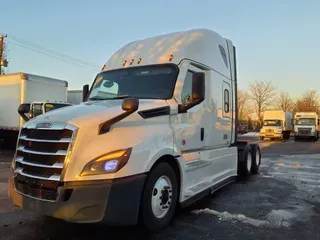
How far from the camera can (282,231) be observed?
4.75m

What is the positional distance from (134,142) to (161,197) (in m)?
1.05

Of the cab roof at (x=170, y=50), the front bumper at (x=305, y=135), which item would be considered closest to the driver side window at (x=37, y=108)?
the cab roof at (x=170, y=50)

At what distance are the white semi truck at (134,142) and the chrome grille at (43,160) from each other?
12 mm

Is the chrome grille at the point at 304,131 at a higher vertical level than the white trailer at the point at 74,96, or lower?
lower

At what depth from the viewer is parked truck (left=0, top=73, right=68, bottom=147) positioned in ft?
50.0

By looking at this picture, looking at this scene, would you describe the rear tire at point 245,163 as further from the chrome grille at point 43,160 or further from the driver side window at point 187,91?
the chrome grille at point 43,160

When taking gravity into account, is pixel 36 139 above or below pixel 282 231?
above

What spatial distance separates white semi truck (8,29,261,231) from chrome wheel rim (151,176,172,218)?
0.05 feet

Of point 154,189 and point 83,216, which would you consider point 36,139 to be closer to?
point 83,216

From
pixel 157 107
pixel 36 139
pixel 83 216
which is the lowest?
pixel 83 216

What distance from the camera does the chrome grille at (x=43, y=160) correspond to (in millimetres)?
3873

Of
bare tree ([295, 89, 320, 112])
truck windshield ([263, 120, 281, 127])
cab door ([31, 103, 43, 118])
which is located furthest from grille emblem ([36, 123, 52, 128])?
bare tree ([295, 89, 320, 112])

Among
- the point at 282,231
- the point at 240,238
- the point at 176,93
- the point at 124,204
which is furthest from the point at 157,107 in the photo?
the point at 282,231

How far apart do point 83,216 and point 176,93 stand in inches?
93.8
